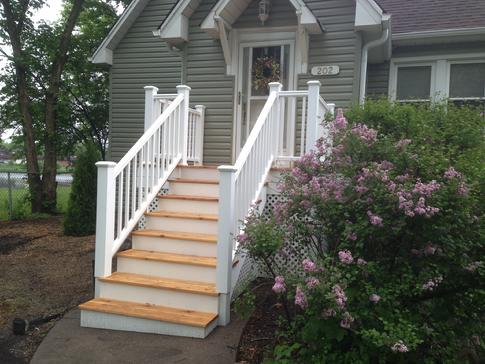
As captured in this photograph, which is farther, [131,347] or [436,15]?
[436,15]

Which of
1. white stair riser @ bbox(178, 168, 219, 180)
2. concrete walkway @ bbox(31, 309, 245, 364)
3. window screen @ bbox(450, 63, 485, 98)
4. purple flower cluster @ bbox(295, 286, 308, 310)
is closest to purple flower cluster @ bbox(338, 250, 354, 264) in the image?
purple flower cluster @ bbox(295, 286, 308, 310)

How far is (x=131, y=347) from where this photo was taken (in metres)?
3.71

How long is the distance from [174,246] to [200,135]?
2862mm

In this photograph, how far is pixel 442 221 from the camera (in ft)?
9.21

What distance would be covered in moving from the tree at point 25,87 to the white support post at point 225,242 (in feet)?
27.1

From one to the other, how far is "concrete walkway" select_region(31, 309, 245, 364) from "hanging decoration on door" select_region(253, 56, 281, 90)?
437 cm

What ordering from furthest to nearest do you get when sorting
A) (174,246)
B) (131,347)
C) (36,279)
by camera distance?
(36,279), (174,246), (131,347)

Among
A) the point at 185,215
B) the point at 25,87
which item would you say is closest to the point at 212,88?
the point at 185,215

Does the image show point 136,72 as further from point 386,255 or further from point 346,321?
point 346,321

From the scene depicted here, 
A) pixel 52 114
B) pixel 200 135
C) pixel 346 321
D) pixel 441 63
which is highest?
pixel 441 63

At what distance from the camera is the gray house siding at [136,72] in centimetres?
1022

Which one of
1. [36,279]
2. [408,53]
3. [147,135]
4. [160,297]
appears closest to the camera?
[160,297]

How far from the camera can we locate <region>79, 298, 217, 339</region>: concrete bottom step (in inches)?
153

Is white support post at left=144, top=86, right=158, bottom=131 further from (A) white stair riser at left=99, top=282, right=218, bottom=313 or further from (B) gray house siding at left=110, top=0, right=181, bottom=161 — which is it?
(B) gray house siding at left=110, top=0, right=181, bottom=161
